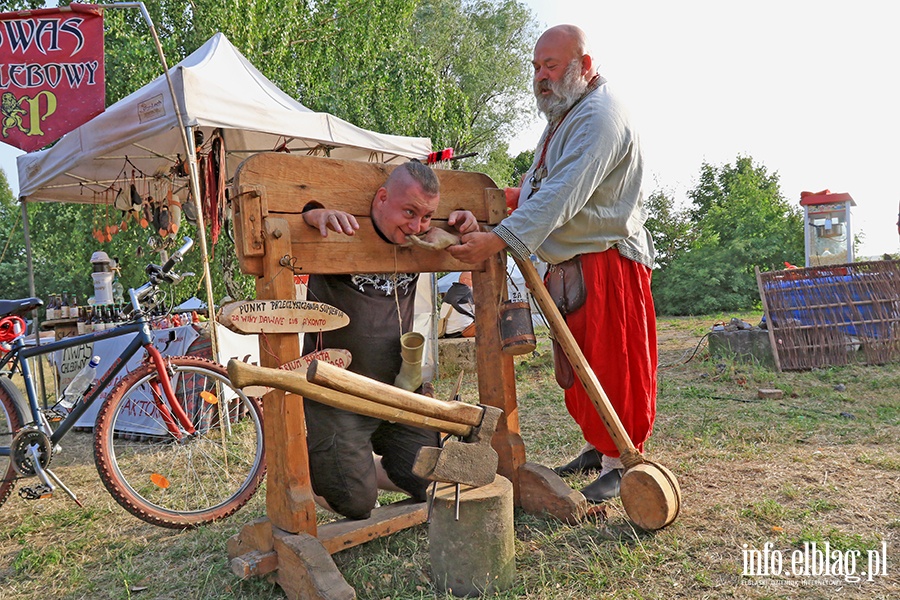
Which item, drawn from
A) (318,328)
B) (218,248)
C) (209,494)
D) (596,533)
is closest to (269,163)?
(318,328)

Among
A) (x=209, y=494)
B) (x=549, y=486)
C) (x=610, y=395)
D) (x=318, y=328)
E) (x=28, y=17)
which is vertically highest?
(x=28, y=17)

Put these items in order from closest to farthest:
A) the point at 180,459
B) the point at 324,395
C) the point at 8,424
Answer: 1. the point at 324,395
2. the point at 8,424
3. the point at 180,459

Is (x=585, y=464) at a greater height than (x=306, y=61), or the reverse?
(x=306, y=61)

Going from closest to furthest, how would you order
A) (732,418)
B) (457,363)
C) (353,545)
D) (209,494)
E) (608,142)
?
1. (353,545)
2. (608,142)
3. (209,494)
4. (732,418)
5. (457,363)

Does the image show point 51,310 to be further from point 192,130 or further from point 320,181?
point 320,181

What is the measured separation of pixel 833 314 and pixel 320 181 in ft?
20.3

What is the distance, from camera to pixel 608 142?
2.51 meters

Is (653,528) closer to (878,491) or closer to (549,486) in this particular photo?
(549,486)

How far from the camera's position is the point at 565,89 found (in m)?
2.75

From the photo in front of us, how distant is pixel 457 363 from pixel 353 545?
16.3 feet

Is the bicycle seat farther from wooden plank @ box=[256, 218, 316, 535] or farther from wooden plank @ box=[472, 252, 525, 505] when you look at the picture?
wooden plank @ box=[472, 252, 525, 505]

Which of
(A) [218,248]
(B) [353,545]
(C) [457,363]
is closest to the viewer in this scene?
(B) [353,545]

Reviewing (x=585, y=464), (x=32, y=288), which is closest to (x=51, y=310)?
(x=32, y=288)

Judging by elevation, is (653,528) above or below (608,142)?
below
